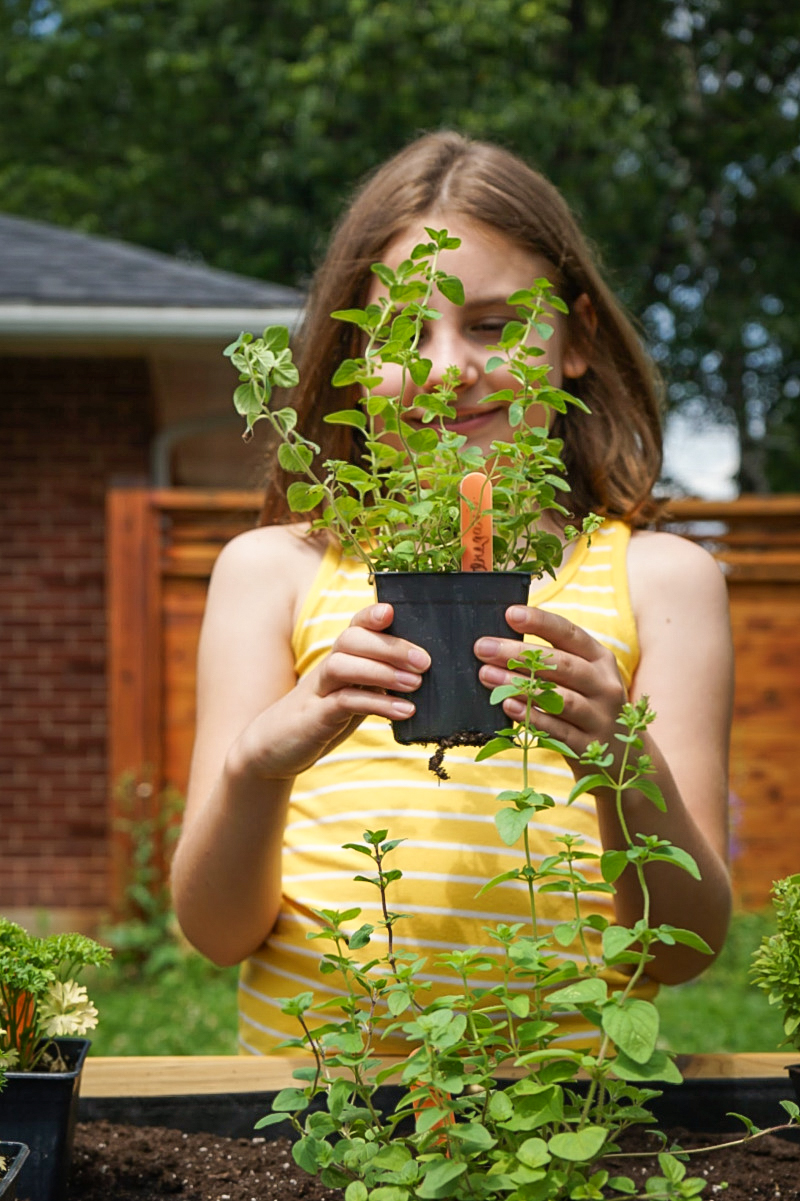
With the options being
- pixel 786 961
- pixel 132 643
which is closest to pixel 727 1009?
pixel 132 643

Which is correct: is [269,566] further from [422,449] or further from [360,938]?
[360,938]

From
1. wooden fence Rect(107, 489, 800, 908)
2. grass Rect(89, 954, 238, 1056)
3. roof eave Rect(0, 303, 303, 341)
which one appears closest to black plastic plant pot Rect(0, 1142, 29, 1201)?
grass Rect(89, 954, 238, 1056)

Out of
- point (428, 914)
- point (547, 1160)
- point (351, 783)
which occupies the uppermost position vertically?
point (351, 783)

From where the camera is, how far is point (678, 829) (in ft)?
3.98

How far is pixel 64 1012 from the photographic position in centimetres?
110

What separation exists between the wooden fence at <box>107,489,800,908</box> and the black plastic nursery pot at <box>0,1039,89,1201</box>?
4.43m

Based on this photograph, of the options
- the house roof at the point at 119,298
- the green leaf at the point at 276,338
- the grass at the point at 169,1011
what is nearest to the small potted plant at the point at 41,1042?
the green leaf at the point at 276,338

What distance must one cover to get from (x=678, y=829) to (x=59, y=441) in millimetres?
5589

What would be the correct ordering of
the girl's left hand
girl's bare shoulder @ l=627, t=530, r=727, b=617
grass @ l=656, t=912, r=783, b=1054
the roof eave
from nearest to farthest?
the girl's left hand → girl's bare shoulder @ l=627, t=530, r=727, b=617 → grass @ l=656, t=912, r=783, b=1054 → the roof eave

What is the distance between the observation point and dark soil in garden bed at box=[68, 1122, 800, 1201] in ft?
3.59

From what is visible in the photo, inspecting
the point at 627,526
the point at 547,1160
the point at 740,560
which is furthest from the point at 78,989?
the point at 740,560

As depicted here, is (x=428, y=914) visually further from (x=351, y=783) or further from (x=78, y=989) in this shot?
(x=78, y=989)

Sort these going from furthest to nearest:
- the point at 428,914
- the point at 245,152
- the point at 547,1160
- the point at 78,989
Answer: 1. the point at 245,152
2. the point at 428,914
3. the point at 78,989
4. the point at 547,1160

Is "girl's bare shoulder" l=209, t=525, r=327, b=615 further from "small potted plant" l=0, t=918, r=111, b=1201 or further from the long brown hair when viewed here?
"small potted plant" l=0, t=918, r=111, b=1201
